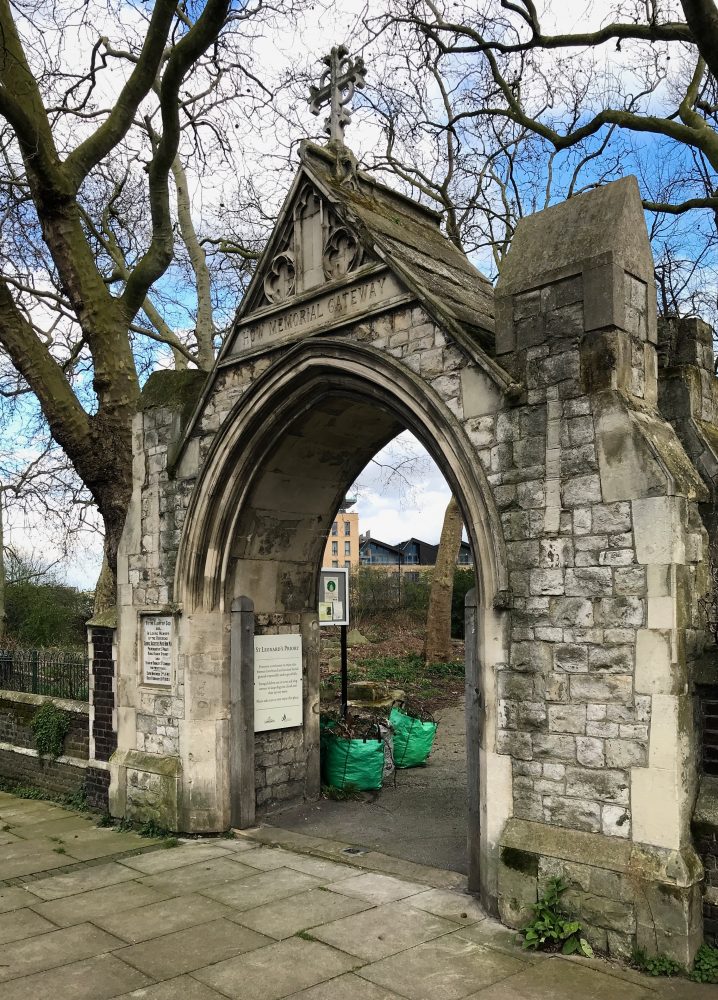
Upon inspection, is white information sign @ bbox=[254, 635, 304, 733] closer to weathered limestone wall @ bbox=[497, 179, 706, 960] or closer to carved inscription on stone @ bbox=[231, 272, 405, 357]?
carved inscription on stone @ bbox=[231, 272, 405, 357]

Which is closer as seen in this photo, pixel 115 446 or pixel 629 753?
pixel 629 753

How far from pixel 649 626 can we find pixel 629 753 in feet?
2.23

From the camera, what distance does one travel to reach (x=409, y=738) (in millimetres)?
9312

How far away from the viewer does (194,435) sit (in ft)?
24.6

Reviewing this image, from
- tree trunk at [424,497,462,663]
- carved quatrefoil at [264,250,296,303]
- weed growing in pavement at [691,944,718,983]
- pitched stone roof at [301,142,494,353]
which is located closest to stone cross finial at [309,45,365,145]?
pitched stone roof at [301,142,494,353]

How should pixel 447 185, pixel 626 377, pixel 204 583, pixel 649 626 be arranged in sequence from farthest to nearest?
1. pixel 447 185
2. pixel 204 583
3. pixel 626 377
4. pixel 649 626

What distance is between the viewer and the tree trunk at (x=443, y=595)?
1714cm

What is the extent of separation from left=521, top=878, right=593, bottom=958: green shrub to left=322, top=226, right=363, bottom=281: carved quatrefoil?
4255 millimetres

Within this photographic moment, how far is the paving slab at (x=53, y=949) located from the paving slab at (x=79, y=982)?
0.28 feet

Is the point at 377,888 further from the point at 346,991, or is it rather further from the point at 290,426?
the point at 290,426

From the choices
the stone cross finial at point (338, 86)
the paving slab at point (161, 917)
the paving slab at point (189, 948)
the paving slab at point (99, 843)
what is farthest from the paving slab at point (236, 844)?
the stone cross finial at point (338, 86)

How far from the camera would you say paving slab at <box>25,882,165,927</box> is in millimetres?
5312

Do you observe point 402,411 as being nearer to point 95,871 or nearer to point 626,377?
point 626,377

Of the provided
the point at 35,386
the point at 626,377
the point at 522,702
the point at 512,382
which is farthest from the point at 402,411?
the point at 35,386
